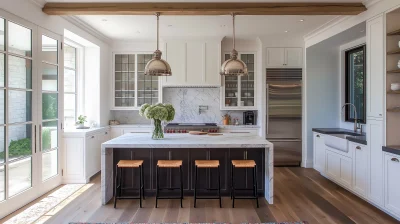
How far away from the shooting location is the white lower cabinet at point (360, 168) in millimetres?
3949

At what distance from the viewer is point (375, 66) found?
378cm

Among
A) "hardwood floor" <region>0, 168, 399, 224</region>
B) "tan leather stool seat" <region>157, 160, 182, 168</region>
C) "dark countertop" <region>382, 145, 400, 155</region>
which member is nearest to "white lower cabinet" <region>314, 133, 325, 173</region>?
"hardwood floor" <region>0, 168, 399, 224</region>

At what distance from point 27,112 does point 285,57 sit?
5030 millimetres

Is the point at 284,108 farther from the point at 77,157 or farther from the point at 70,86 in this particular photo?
the point at 70,86

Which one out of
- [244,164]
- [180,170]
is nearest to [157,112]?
[180,170]

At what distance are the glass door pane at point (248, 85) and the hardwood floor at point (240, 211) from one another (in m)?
2.53

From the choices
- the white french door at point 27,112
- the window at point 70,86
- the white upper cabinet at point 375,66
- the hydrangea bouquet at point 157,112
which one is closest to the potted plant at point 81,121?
the window at point 70,86

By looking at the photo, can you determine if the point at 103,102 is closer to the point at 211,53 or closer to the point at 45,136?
the point at 45,136

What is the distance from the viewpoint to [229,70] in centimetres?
381

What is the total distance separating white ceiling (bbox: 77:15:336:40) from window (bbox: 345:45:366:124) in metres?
1.04

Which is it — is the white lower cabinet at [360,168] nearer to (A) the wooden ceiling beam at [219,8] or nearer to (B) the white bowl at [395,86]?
(B) the white bowl at [395,86]

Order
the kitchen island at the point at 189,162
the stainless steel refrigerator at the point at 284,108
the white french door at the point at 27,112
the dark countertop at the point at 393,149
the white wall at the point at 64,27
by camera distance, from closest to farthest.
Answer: the dark countertop at the point at 393,149 < the white french door at the point at 27,112 < the white wall at the point at 64,27 < the kitchen island at the point at 189,162 < the stainless steel refrigerator at the point at 284,108

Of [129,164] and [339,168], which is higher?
[129,164]

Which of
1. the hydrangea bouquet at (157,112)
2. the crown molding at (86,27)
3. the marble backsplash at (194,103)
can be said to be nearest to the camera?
the hydrangea bouquet at (157,112)
